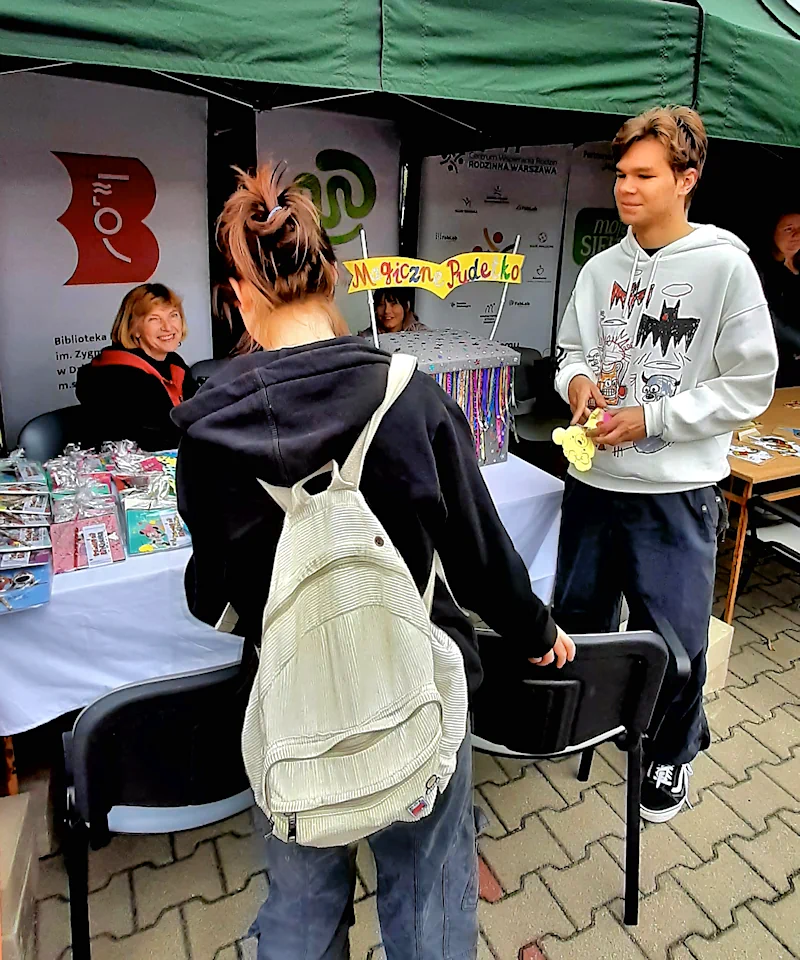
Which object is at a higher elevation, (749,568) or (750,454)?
(750,454)

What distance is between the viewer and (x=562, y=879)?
6.13ft

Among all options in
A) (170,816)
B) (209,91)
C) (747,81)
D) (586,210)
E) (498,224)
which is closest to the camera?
(170,816)

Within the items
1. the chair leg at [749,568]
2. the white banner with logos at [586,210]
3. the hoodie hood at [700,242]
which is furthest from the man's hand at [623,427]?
the white banner with logos at [586,210]

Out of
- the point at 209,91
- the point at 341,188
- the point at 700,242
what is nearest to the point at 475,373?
the point at 700,242

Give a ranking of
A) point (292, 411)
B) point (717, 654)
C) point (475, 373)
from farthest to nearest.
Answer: point (717, 654) < point (475, 373) < point (292, 411)

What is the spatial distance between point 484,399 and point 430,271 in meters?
0.44

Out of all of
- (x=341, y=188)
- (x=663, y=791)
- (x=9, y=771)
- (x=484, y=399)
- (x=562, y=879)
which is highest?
(x=341, y=188)

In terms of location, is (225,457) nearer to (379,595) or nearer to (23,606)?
(379,595)

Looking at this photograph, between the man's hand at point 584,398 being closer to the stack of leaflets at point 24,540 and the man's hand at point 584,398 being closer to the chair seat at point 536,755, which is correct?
the chair seat at point 536,755

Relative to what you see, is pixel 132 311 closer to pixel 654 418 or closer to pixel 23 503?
pixel 23 503

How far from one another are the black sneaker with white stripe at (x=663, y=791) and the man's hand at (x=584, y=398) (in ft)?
3.31

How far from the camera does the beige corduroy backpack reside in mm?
966

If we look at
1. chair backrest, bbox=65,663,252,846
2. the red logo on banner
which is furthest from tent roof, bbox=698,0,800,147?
the red logo on banner

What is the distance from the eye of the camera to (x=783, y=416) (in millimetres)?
3572
